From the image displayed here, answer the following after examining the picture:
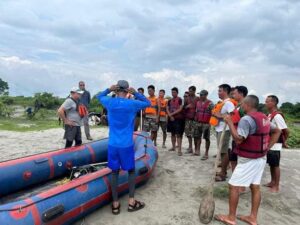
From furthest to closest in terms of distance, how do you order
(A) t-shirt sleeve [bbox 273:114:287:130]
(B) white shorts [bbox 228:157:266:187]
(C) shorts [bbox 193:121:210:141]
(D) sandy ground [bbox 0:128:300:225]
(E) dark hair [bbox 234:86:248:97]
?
(C) shorts [bbox 193:121:210:141], (A) t-shirt sleeve [bbox 273:114:287:130], (E) dark hair [bbox 234:86:248:97], (D) sandy ground [bbox 0:128:300:225], (B) white shorts [bbox 228:157:266:187]

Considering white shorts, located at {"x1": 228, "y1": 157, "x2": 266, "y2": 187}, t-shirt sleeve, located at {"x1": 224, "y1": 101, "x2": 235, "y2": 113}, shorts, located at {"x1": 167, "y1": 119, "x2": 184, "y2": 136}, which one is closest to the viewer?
white shorts, located at {"x1": 228, "y1": 157, "x2": 266, "y2": 187}

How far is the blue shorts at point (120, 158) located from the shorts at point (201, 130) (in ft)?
10.7

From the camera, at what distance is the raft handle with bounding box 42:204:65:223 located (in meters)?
3.62

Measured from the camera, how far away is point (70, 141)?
629 centimetres

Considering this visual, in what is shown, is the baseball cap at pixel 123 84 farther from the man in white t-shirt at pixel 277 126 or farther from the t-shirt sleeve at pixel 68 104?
the man in white t-shirt at pixel 277 126

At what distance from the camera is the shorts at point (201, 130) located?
7363mm

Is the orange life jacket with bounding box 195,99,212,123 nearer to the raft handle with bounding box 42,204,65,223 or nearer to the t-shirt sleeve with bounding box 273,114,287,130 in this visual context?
the t-shirt sleeve with bounding box 273,114,287,130

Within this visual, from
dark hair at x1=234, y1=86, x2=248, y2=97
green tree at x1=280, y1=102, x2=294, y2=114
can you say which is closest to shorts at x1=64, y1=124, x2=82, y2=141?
dark hair at x1=234, y1=86, x2=248, y2=97

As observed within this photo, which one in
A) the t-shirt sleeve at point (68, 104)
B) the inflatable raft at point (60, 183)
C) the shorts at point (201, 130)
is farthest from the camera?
the shorts at point (201, 130)

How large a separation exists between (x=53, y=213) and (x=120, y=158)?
1.15 m

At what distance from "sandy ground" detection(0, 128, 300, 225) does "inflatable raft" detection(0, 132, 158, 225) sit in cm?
30

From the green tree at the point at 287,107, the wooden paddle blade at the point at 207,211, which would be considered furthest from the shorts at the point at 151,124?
the green tree at the point at 287,107

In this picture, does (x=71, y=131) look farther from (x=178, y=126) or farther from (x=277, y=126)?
(x=277, y=126)

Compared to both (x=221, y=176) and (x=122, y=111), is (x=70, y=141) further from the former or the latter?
(x=221, y=176)
